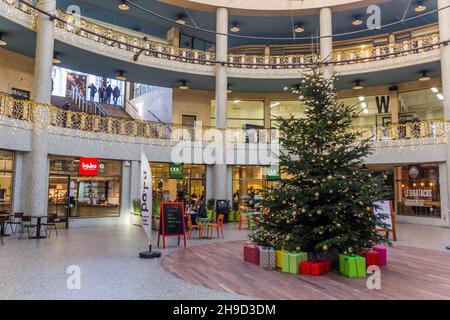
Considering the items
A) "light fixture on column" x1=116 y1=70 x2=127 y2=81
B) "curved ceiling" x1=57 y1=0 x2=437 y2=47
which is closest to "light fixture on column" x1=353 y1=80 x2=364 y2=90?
"curved ceiling" x1=57 y1=0 x2=437 y2=47

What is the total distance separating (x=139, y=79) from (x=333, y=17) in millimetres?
11184

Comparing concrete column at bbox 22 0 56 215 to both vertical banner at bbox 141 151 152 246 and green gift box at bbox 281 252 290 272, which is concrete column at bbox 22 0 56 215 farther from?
green gift box at bbox 281 252 290 272

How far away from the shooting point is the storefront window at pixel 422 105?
19094mm

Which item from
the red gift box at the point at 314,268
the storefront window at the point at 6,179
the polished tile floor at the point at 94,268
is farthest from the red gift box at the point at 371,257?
the storefront window at the point at 6,179

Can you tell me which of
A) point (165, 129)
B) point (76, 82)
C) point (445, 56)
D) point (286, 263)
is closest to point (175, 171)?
point (165, 129)

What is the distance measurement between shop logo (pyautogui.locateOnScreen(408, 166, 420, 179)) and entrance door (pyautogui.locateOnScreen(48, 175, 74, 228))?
15.7 metres

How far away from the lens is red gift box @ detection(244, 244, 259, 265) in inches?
311

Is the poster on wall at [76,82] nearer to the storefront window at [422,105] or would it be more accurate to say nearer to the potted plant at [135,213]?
the potted plant at [135,213]

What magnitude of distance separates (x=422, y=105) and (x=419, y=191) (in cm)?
533

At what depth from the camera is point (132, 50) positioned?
16891 millimetres

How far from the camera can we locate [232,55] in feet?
60.6

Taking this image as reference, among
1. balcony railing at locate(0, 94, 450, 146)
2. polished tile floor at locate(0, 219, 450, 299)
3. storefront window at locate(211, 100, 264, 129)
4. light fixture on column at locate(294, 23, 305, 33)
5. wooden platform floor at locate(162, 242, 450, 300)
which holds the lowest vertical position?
wooden platform floor at locate(162, 242, 450, 300)

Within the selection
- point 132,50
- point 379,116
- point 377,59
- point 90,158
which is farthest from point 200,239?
point 379,116
